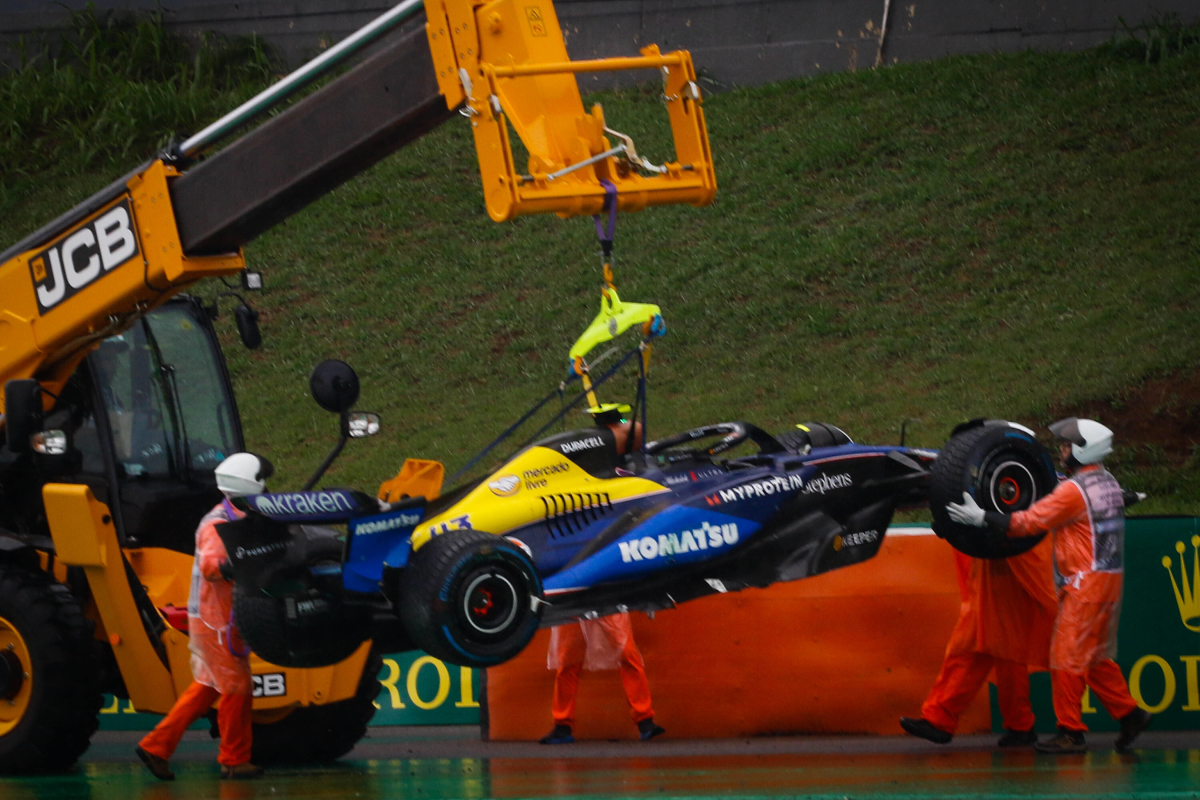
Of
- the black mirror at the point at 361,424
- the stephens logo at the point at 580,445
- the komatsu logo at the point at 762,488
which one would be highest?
the black mirror at the point at 361,424

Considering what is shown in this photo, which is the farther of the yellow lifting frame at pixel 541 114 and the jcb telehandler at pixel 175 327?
the jcb telehandler at pixel 175 327

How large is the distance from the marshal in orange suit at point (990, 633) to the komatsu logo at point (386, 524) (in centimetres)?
308

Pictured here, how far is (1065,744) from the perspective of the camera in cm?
803

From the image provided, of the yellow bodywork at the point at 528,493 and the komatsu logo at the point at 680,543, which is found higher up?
the yellow bodywork at the point at 528,493

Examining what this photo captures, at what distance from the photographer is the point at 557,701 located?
901 centimetres

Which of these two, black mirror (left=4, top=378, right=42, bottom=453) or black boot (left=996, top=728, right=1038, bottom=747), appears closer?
black mirror (left=4, top=378, right=42, bottom=453)

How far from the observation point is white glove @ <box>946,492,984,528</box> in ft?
24.7

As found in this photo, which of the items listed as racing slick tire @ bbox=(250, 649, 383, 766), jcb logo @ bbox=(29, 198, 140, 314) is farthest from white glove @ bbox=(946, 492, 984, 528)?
jcb logo @ bbox=(29, 198, 140, 314)

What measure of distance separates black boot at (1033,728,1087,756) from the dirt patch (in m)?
5.95

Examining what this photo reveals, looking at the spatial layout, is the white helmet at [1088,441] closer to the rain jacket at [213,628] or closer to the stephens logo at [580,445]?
the stephens logo at [580,445]

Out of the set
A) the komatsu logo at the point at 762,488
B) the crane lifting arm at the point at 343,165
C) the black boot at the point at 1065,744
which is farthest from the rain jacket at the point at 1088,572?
the crane lifting arm at the point at 343,165

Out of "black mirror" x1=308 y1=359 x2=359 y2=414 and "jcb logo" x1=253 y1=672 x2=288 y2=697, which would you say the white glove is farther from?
"jcb logo" x1=253 y1=672 x2=288 y2=697

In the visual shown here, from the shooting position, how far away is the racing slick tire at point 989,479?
24.9 ft

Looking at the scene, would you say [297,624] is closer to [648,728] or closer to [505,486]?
[505,486]
